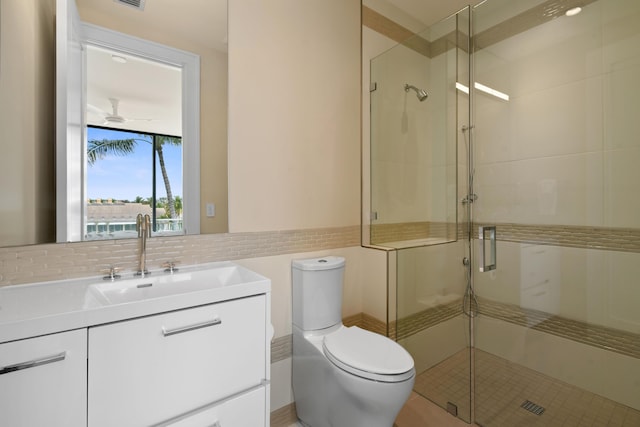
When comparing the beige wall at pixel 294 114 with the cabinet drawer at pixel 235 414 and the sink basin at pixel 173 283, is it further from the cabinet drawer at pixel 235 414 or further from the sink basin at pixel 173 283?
the cabinet drawer at pixel 235 414

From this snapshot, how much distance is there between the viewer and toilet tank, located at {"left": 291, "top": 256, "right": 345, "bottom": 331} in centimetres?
169

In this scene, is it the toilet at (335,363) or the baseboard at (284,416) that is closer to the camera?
the toilet at (335,363)

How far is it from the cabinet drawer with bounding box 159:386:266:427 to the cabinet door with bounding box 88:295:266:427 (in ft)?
0.09

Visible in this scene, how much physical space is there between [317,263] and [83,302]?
1066mm

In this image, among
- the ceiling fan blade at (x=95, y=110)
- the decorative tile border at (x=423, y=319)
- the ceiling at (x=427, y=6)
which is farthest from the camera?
the ceiling at (x=427, y=6)

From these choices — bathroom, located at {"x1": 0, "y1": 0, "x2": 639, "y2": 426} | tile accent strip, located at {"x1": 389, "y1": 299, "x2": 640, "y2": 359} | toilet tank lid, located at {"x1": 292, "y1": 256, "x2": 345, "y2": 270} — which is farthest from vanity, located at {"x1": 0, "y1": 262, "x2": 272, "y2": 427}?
tile accent strip, located at {"x1": 389, "y1": 299, "x2": 640, "y2": 359}

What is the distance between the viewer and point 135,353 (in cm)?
93

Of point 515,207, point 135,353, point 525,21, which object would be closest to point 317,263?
point 135,353

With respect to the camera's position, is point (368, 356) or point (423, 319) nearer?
point (368, 356)

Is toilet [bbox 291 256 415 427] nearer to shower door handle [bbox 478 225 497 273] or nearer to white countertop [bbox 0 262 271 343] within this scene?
white countertop [bbox 0 262 271 343]

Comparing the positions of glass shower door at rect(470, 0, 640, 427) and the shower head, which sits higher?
the shower head

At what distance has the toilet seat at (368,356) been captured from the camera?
1275 mm

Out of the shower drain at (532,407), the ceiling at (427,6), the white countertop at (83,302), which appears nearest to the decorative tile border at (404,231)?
the shower drain at (532,407)

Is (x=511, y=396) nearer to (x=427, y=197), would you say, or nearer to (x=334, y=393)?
(x=334, y=393)
